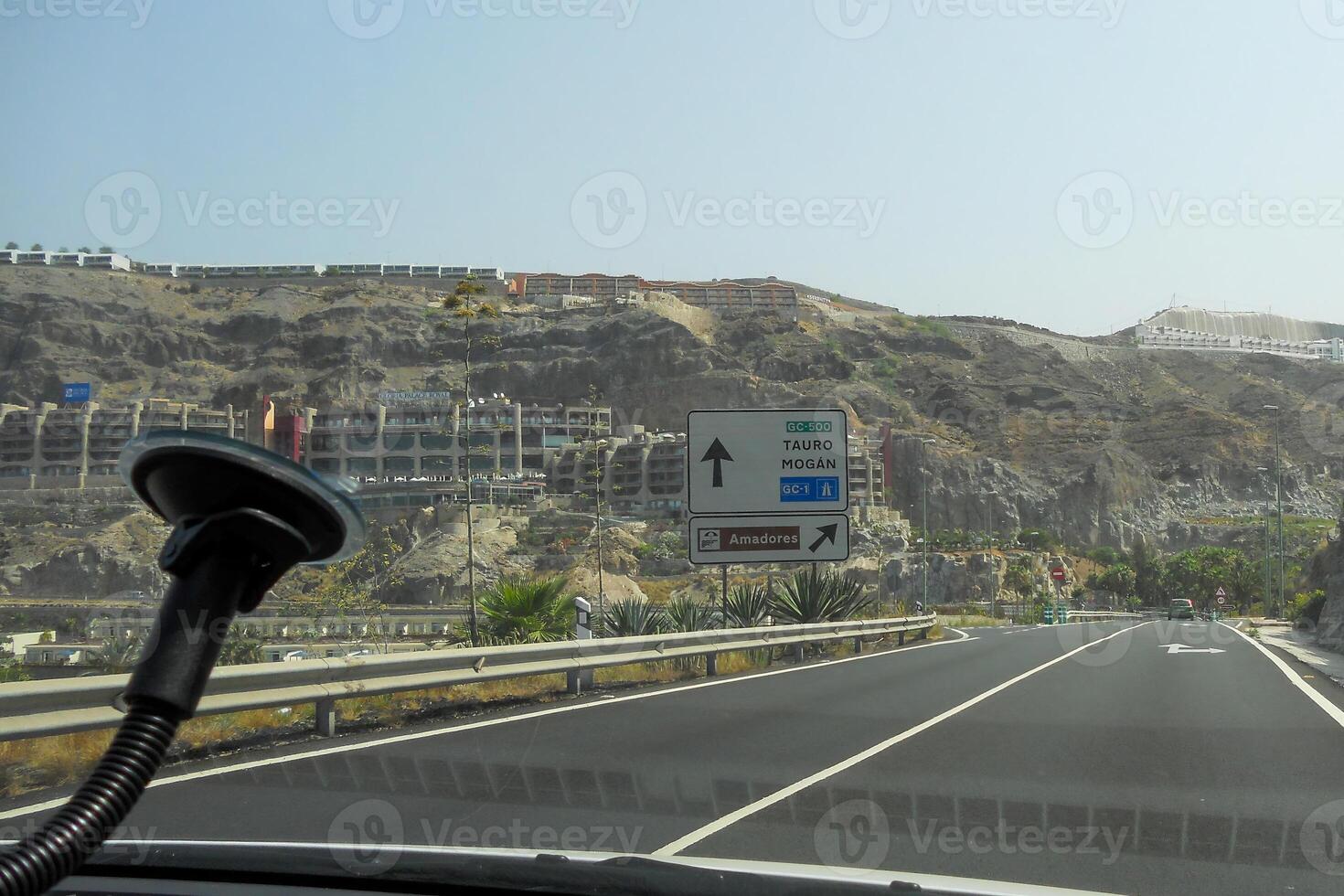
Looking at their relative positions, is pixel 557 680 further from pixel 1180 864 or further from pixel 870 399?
pixel 870 399

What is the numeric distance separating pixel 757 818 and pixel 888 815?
32.2 inches

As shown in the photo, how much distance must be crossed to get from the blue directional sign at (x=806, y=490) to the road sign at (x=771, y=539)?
1.10ft

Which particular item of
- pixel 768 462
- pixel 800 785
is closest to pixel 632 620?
pixel 768 462

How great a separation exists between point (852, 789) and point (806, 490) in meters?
14.0

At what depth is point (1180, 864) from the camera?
5.98 meters

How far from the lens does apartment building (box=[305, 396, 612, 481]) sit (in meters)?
126

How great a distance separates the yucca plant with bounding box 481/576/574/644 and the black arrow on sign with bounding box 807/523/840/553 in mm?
4598

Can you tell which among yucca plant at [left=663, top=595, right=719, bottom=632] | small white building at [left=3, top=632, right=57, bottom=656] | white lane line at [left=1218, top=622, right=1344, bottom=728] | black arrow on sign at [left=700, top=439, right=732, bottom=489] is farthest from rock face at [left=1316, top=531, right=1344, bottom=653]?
small white building at [left=3, top=632, right=57, bottom=656]

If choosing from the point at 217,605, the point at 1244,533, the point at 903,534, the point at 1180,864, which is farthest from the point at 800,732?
the point at 1244,533

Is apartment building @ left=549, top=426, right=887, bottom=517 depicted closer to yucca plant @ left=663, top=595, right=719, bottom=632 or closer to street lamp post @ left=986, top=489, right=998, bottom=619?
street lamp post @ left=986, top=489, right=998, bottom=619

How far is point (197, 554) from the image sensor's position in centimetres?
188

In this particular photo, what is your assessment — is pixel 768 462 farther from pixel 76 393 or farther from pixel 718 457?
pixel 76 393

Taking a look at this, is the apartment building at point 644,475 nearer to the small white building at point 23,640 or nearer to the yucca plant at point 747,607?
the small white building at point 23,640

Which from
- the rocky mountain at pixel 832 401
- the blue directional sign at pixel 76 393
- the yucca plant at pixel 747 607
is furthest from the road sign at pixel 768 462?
the blue directional sign at pixel 76 393
